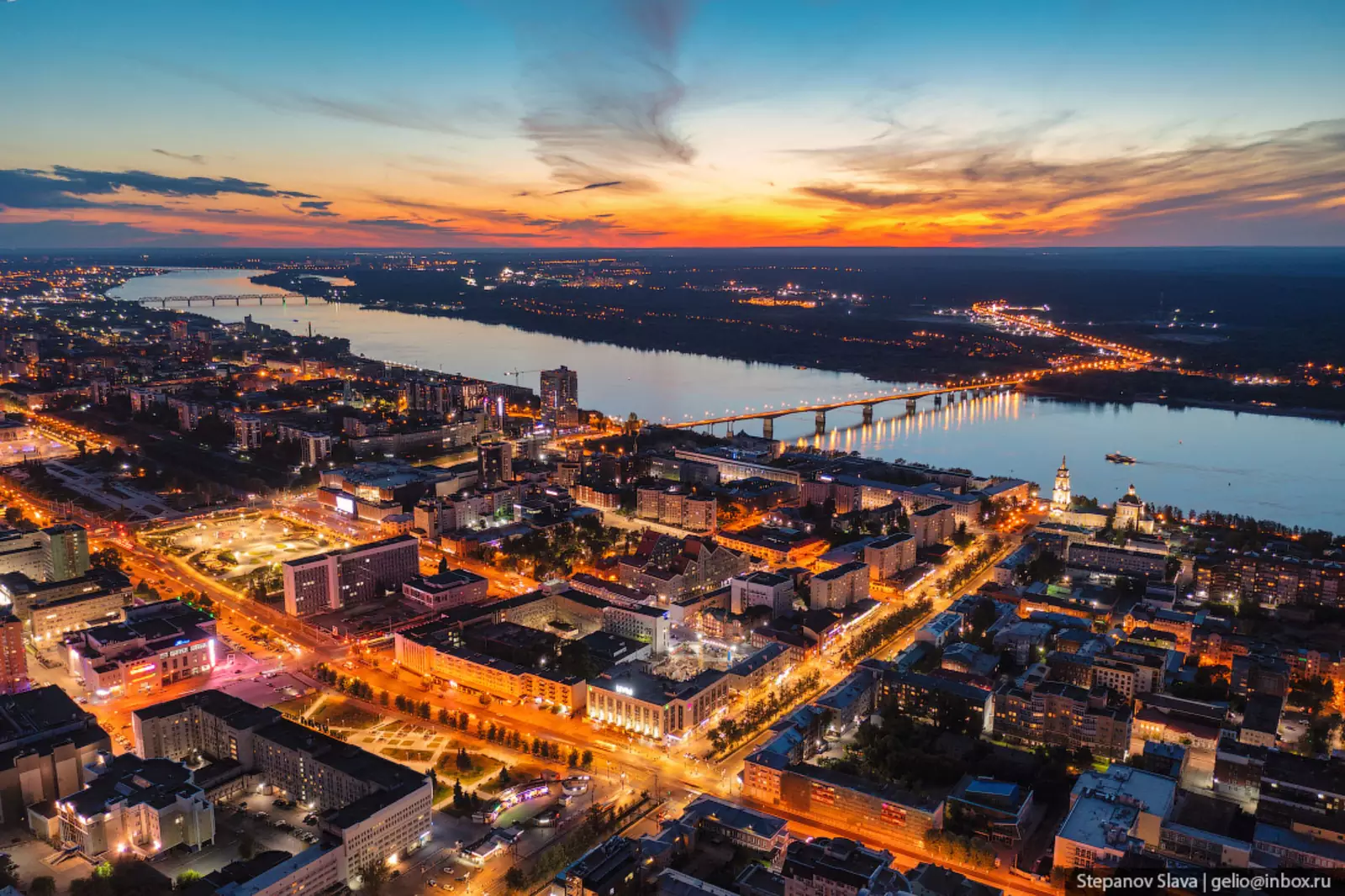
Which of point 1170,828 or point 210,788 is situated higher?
point 1170,828

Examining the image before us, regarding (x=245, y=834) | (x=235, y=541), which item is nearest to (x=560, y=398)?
(x=235, y=541)

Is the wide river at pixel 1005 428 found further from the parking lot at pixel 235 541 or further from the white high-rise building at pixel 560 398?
the parking lot at pixel 235 541

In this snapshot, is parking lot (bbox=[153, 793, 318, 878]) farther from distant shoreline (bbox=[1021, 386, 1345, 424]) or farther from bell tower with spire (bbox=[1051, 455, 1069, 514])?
distant shoreline (bbox=[1021, 386, 1345, 424])

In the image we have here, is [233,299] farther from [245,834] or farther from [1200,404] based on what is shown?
[245,834]

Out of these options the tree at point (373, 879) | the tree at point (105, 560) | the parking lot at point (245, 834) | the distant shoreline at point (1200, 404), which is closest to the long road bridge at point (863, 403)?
the distant shoreline at point (1200, 404)

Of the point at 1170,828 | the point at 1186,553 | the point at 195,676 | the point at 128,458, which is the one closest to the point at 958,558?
the point at 1186,553

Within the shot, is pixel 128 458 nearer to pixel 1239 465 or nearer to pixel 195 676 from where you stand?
pixel 195 676

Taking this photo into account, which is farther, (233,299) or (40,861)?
(233,299)
